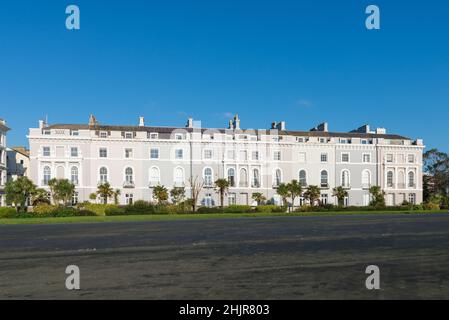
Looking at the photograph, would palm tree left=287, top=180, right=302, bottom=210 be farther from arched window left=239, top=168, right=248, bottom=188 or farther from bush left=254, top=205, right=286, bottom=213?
arched window left=239, top=168, right=248, bottom=188

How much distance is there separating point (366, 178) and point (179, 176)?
30.8 meters

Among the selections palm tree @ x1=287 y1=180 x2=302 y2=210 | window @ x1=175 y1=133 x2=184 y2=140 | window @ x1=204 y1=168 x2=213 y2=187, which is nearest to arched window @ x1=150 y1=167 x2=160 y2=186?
window @ x1=175 y1=133 x2=184 y2=140

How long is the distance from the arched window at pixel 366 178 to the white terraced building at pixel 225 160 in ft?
0.58

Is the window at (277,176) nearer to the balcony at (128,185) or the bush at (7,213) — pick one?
the balcony at (128,185)

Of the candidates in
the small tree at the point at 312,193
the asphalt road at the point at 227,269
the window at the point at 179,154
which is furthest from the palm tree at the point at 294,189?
the asphalt road at the point at 227,269

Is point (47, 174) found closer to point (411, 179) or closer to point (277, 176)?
point (277, 176)

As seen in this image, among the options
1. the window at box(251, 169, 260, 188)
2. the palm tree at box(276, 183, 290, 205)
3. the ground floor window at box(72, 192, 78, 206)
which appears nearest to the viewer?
the ground floor window at box(72, 192, 78, 206)

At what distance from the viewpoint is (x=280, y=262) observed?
468 inches

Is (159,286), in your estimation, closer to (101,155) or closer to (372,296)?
(372,296)

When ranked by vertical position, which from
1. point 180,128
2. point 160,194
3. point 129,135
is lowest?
point 160,194

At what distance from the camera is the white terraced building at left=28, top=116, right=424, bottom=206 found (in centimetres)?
6356

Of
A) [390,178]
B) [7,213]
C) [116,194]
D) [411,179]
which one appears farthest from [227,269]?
[411,179]

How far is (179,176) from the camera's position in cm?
6681

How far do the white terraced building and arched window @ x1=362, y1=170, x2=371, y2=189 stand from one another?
7.0 inches
